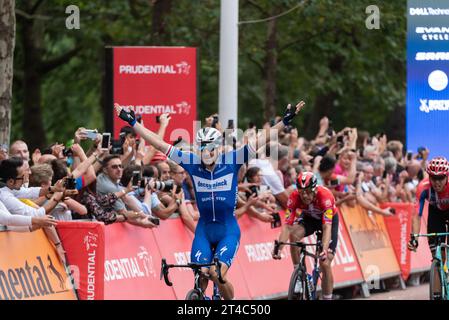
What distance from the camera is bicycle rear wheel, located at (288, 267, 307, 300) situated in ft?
45.2

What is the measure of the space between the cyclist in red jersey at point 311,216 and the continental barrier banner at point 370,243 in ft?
13.5

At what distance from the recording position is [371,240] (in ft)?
65.7

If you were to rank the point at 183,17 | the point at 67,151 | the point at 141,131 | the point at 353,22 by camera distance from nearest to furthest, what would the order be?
the point at 141,131
the point at 67,151
the point at 353,22
the point at 183,17

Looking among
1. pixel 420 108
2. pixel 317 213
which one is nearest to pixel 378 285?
pixel 420 108

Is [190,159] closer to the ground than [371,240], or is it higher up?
higher up

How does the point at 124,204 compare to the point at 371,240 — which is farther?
the point at 371,240

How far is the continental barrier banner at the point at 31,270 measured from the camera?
1112 cm

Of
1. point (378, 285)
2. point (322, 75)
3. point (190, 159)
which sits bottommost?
point (378, 285)

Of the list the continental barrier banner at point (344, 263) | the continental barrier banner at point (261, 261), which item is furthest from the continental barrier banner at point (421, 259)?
the continental barrier banner at point (261, 261)

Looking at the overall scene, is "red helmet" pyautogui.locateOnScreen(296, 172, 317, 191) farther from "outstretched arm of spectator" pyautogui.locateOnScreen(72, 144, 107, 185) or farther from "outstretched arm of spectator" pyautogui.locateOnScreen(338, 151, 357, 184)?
"outstretched arm of spectator" pyautogui.locateOnScreen(338, 151, 357, 184)

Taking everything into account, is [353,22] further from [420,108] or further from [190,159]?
[190,159]

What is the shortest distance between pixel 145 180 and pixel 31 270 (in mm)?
2344

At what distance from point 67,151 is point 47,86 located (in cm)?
2094
